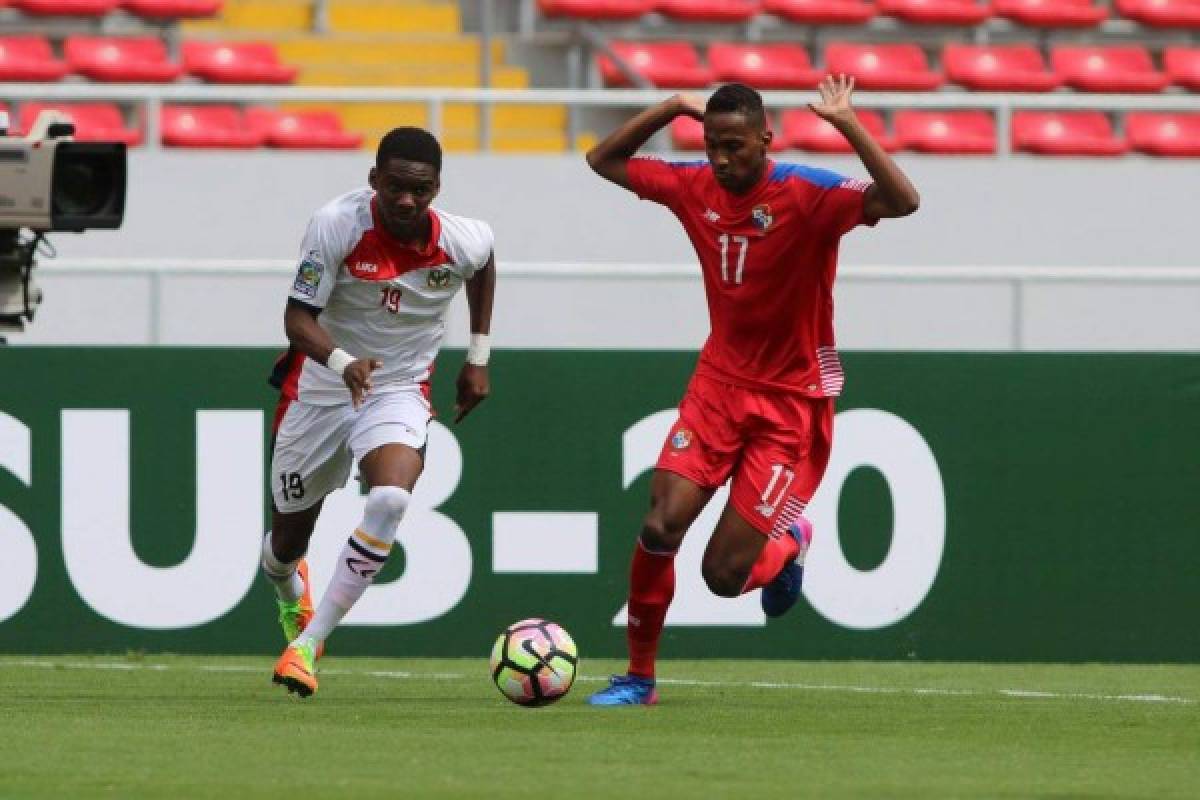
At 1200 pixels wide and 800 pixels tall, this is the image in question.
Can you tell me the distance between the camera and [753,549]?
10188 millimetres

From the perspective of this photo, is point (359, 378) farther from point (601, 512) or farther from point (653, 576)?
point (601, 512)

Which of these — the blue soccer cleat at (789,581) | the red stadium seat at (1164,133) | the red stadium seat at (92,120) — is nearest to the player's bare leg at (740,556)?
the blue soccer cleat at (789,581)

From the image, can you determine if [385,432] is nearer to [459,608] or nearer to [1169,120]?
[459,608]

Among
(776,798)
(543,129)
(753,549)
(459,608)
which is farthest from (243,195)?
(776,798)

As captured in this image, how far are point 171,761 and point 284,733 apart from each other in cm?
93

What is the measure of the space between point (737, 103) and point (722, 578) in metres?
1.86

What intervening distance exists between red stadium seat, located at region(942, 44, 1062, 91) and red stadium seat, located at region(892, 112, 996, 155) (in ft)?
0.87

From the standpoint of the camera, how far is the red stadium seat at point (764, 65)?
1995 centimetres

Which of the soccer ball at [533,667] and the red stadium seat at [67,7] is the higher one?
the red stadium seat at [67,7]

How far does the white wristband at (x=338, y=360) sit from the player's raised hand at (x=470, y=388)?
0.86 metres

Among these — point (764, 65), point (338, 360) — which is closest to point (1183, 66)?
point (764, 65)

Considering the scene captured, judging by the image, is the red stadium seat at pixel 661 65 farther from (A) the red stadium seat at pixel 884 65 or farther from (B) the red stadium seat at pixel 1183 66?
(B) the red stadium seat at pixel 1183 66

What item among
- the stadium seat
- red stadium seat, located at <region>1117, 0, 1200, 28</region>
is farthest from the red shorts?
red stadium seat, located at <region>1117, 0, 1200, 28</region>

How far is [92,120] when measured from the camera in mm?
18344
